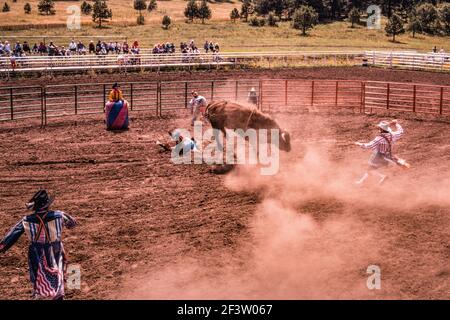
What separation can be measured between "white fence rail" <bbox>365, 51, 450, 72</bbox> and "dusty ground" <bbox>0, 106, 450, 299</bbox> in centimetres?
2435

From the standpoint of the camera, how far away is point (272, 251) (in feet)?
27.8

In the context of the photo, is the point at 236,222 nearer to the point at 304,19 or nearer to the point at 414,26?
the point at 304,19

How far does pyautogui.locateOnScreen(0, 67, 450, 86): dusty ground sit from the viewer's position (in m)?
28.8

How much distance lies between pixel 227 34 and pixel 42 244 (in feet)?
194

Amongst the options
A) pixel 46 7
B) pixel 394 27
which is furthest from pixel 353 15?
pixel 46 7

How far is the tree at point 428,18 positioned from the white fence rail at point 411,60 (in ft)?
117

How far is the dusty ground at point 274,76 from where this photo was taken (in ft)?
94.4

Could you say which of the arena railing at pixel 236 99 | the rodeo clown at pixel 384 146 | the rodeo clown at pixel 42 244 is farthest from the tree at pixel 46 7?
the rodeo clown at pixel 42 244

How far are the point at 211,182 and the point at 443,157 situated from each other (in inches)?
246

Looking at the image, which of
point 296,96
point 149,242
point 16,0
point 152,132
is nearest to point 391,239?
point 149,242

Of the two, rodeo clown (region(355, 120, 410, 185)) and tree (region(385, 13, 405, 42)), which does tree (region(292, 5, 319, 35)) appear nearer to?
tree (region(385, 13, 405, 42))

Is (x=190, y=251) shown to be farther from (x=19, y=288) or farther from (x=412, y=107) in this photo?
(x=412, y=107)

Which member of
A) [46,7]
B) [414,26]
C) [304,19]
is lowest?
[414,26]

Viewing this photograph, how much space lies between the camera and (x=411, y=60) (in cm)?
3909
